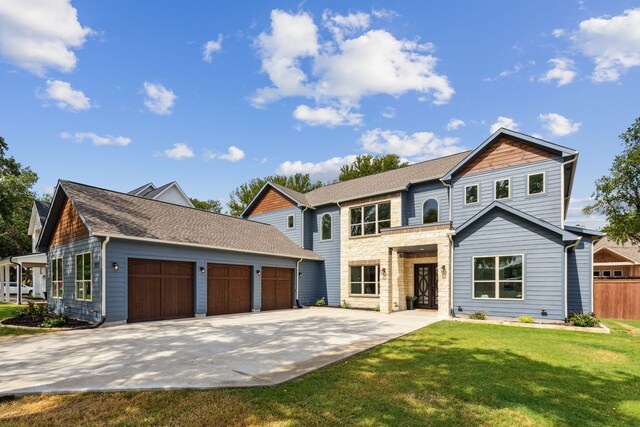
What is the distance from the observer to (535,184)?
1431cm

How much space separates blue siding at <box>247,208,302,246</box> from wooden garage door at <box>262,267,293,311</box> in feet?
9.29

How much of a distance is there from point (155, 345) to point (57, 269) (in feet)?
32.7

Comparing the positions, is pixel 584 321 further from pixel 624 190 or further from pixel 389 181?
pixel 624 190

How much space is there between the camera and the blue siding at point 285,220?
71.9 feet

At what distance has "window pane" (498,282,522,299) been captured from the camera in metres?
13.4

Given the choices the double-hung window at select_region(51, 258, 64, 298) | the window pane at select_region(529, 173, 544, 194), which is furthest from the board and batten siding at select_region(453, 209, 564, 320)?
the double-hung window at select_region(51, 258, 64, 298)

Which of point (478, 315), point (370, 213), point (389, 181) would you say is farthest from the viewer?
point (389, 181)

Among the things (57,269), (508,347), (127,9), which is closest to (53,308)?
(57,269)

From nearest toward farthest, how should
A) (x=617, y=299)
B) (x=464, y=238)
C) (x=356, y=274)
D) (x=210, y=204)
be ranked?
1. (x=464, y=238)
2. (x=617, y=299)
3. (x=356, y=274)
4. (x=210, y=204)

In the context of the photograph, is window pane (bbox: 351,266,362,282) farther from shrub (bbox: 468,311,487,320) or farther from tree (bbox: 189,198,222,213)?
tree (bbox: 189,198,222,213)

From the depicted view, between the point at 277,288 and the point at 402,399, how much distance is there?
573 inches

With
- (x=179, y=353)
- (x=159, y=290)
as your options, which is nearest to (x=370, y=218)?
(x=159, y=290)

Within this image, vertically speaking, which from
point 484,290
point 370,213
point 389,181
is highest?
point 389,181

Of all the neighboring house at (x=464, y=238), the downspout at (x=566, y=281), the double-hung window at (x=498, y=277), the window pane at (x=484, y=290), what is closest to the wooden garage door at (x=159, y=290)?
the neighboring house at (x=464, y=238)
